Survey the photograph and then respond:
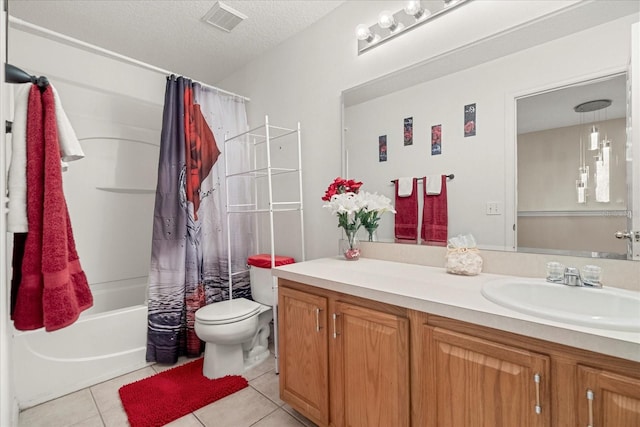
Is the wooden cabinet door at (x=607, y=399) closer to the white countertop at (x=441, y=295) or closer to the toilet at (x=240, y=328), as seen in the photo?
the white countertop at (x=441, y=295)

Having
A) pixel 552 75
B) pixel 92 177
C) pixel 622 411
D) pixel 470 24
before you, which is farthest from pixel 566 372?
pixel 92 177

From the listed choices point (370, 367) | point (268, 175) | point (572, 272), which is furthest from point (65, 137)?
point (572, 272)

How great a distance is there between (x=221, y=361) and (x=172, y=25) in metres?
2.50

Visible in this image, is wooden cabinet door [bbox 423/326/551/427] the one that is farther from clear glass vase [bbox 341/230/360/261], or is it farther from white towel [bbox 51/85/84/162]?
white towel [bbox 51/85/84/162]

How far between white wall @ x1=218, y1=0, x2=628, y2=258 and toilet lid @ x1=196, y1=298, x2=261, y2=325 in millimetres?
598

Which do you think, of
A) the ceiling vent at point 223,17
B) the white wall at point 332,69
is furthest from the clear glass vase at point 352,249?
the ceiling vent at point 223,17

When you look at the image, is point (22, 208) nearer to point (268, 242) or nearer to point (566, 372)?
point (566, 372)

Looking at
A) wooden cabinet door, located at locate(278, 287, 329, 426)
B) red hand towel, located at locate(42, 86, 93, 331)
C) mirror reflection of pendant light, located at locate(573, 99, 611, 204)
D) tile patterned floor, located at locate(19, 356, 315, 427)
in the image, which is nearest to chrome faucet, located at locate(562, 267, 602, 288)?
mirror reflection of pendant light, located at locate(573, 99, 611, 204)

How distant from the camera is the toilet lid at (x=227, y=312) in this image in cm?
189

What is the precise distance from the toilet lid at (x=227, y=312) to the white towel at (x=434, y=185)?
56.3 inches

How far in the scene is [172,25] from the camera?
2219 mm

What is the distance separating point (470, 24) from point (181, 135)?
6.77ft

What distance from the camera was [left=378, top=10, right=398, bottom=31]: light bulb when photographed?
1.72m

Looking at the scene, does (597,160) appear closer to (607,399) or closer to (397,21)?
(607,399)
